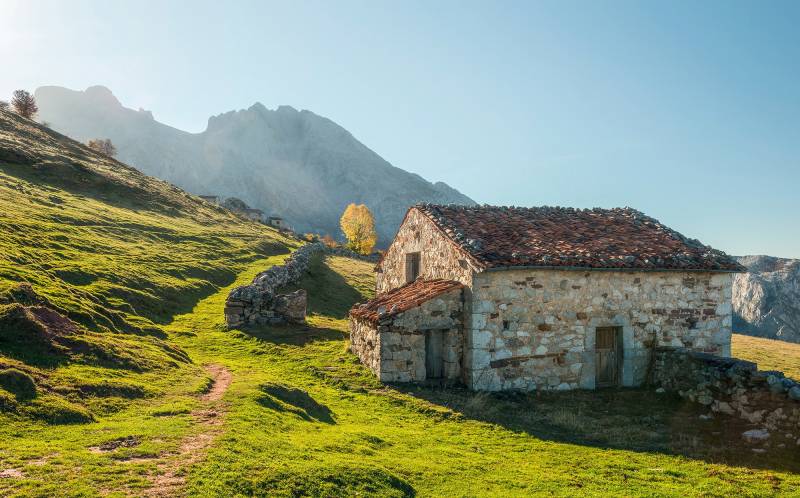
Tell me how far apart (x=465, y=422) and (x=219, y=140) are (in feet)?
658

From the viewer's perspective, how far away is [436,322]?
54.3 ft

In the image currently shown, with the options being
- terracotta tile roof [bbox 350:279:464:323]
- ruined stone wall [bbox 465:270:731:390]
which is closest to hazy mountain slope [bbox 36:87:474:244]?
terracotta tile roof [bbox 350:279:464:323]

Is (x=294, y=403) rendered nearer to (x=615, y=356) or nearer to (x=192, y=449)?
(x=192, y=449)

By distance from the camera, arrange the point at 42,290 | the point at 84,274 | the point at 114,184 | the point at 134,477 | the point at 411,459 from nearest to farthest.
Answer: the point at 134,477 < the point at 411,459 < the point at 42,290 < the point at 84,274 < the point at 114,184

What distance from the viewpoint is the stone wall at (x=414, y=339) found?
1600 cm

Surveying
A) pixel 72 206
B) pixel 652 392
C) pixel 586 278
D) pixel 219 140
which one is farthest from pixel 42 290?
pixel 219 140

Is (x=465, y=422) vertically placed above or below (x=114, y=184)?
below

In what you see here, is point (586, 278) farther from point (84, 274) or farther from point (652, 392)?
point (84, 274)

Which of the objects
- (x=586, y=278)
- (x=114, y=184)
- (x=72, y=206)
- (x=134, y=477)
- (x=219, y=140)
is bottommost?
(x=134, y=477)

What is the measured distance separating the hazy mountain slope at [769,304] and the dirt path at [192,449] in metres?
54.0

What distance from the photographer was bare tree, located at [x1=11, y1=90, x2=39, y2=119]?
6912 centimetres

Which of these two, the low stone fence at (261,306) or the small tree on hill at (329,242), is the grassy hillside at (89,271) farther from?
the small tree on hill at (329,242)

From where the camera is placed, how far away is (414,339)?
1638 centimetres

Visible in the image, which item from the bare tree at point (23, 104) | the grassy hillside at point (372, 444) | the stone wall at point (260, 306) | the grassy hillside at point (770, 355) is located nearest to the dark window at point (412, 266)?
the stone wall at point (260, 306)
